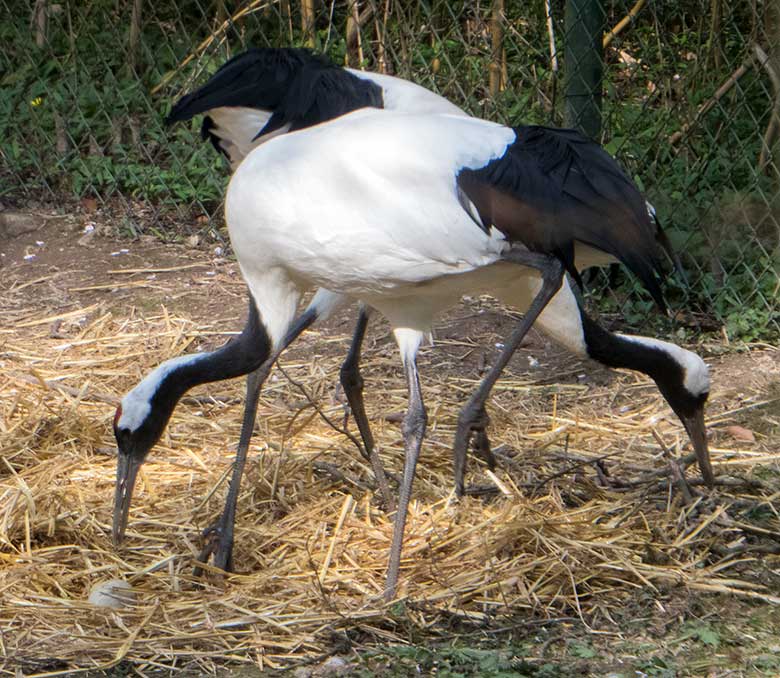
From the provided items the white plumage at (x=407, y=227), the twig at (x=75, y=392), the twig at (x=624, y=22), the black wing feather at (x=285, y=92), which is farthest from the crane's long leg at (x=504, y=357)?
the twig at (x=624, y=22)

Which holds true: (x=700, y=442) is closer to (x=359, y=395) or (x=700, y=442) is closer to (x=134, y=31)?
(x=359, y=395)

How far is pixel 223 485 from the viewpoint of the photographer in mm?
4219

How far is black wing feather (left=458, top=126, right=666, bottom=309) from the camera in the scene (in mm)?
3502

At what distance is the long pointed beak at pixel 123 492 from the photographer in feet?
12.3

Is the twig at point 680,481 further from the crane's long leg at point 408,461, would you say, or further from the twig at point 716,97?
the twig at point 716,97

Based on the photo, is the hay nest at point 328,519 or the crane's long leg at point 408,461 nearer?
the hay nest at point 328,519

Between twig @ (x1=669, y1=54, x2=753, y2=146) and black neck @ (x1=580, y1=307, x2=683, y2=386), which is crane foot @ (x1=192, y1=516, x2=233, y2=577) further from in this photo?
twig @ (x1=669, y1=54, x2=753, y2=146)

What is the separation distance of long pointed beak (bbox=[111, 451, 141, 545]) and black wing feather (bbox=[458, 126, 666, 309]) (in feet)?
4.09

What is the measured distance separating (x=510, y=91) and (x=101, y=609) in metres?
3.32

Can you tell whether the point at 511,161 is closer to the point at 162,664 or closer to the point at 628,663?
the point at 628,663

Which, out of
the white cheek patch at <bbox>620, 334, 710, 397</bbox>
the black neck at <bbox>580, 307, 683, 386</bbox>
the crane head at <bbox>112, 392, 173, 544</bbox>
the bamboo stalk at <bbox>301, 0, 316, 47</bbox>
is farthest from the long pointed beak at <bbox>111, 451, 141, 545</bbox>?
the bamboo stalk at <bbox>301, 0, 316, 47</bbox>

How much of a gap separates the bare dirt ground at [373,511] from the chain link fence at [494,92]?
0.51 m

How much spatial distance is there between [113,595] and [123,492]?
364 millimetres

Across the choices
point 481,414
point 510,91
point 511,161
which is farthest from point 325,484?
point 510,91
